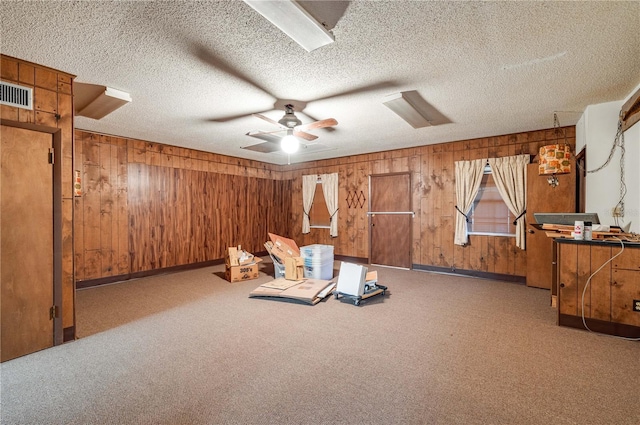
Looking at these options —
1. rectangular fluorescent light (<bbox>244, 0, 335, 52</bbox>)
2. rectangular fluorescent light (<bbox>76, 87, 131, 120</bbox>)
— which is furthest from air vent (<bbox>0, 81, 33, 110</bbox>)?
rectangular fluorescent light (<bbox>244, 0, 335, 52</bbox>)

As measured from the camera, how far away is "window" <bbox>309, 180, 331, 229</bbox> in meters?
7.58

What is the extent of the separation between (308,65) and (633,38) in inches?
101

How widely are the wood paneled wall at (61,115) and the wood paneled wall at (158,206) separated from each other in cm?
245

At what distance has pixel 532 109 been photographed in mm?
3816

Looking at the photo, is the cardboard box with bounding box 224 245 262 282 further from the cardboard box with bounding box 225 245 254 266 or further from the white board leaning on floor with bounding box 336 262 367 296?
the white board leaning on floor with bounding box 336 262 367 296

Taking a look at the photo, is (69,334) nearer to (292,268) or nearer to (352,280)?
(292,268)

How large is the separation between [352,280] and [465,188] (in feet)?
10.3

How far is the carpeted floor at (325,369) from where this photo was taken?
1.79 meters

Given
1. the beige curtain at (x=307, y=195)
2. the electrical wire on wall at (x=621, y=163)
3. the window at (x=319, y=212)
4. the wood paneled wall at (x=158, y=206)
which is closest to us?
the electrical wire on wall at (x=621, y=163)

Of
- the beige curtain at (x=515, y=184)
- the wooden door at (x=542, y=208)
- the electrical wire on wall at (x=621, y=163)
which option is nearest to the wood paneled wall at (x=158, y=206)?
the beige curtain at (x=515, y=184)

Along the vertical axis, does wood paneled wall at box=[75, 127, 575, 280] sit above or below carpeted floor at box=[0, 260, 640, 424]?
above

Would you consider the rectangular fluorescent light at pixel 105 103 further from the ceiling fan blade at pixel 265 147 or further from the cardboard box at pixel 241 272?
the cardboard box at pixel 241 272

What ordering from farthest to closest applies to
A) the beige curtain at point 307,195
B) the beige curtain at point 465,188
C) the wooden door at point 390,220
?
the beige curtain at point 307,195 → the wooden door at point 390,220 → the beige curtain at point 465,188

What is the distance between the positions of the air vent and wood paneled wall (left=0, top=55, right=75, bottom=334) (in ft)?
0.11
